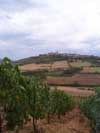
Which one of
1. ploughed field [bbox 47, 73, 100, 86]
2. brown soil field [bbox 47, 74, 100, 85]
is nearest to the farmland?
ploughed field [bbox 47, 73, 100, 86]

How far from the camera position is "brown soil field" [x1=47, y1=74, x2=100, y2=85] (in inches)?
4398

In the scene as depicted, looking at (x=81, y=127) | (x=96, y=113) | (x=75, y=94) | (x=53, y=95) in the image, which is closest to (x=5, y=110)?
(x=96, y=113)

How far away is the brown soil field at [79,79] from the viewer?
112m

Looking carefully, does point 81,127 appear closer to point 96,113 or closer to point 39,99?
point 39,99

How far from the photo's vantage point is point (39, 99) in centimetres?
4625

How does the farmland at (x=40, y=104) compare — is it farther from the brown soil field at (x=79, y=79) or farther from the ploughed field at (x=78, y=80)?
the brown soil field at (x=79, y=79)

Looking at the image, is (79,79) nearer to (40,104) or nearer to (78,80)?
(78,80)

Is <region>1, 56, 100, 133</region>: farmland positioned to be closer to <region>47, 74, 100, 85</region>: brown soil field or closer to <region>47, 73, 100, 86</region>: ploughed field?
<region>47, 73, 100, 86</region>: ploughed field

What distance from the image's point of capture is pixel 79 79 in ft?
380

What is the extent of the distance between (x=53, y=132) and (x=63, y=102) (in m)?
16.9

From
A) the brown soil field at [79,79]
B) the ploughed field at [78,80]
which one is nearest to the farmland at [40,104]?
the ploughed field at [78,80]

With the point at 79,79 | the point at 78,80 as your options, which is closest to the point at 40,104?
the point at 78,80

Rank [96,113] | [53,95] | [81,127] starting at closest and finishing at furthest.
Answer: [96,113] < [81,127] < [53,95]

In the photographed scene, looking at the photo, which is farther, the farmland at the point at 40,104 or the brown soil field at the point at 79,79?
the brown soil field at the point at 79,79
